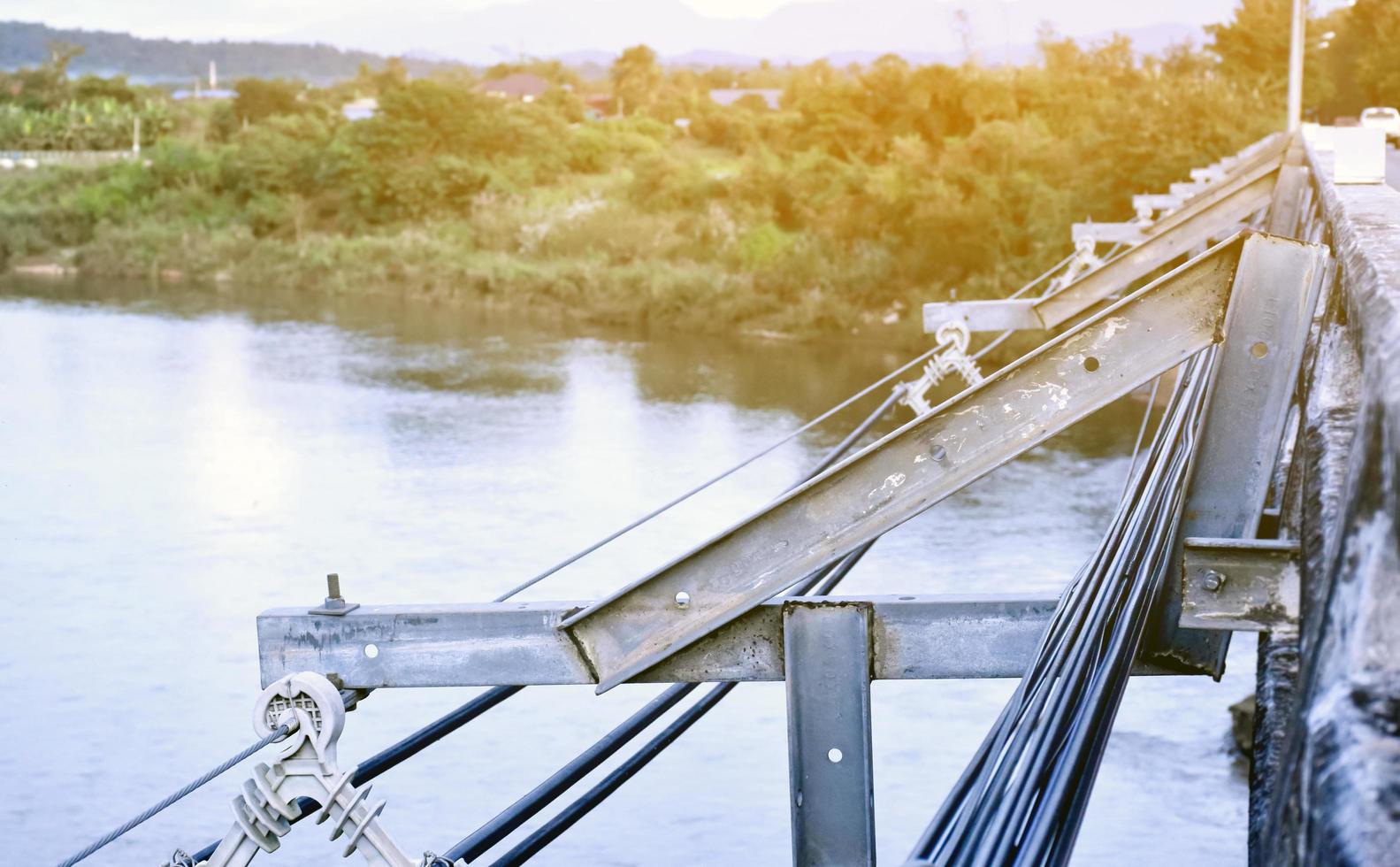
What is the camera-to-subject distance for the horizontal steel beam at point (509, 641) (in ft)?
9.48

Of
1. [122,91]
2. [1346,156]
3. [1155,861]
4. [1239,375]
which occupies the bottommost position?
[1155,861]

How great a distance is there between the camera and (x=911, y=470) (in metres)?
2.96

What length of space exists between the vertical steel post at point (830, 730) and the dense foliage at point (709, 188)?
29.3 metres

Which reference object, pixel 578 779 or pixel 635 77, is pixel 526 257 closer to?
pixel 578 779

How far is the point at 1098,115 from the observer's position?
35.5m

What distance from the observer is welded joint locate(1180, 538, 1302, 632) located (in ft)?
7.39

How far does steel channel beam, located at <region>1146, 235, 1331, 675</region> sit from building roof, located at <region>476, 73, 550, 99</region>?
98883 mm

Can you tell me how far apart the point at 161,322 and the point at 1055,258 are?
21.3 meters

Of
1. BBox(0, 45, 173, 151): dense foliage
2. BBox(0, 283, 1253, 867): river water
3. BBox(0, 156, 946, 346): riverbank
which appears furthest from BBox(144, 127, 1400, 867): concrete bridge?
BBox(0, 45, 173, 151): dense foliage

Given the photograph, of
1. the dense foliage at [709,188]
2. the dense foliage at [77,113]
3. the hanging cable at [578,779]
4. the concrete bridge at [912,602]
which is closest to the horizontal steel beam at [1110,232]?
the hanging cable at [578,779]

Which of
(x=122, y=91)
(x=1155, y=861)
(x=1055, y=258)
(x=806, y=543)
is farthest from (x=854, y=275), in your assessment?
(x=122, y=91)

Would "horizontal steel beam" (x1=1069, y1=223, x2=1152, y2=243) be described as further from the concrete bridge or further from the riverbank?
the riverbank

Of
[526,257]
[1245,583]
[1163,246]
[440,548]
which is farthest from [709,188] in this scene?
[1245,583]

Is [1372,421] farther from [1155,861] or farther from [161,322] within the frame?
[161,322]
